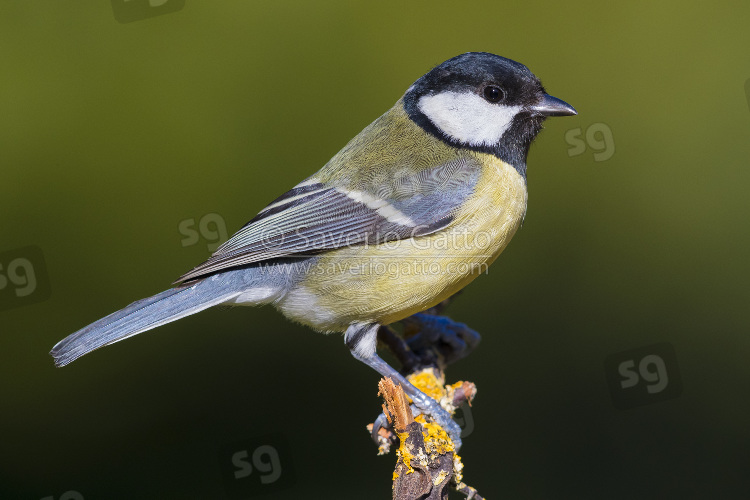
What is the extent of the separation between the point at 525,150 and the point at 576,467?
129 cm

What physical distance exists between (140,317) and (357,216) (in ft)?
2.29

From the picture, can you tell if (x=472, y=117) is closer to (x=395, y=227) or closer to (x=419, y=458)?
(x=395, y=227)

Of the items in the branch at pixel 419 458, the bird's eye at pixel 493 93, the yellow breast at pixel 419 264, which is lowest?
the branch at pixel 419 458

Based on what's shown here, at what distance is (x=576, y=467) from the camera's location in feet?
9.05

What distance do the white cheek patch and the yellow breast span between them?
0.24ft

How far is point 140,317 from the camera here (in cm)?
206

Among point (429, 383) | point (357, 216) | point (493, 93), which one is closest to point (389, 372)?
point (429, 383)

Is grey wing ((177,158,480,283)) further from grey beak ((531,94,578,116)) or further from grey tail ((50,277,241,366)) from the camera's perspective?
grey beak ((531,94,578,116))

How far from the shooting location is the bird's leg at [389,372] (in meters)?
2.14

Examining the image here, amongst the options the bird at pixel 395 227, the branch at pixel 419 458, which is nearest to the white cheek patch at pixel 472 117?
the bird at pixel 395 227

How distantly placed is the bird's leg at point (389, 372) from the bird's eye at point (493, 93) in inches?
31.1

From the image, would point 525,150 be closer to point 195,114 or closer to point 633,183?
point 633,183

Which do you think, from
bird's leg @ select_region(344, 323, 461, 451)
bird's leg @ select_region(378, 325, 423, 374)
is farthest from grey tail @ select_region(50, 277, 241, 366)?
bird's leg @ select_region(378, 325, 423, 374)

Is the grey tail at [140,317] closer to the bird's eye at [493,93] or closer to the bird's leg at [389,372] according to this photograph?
the bird's leg at [389,372]
